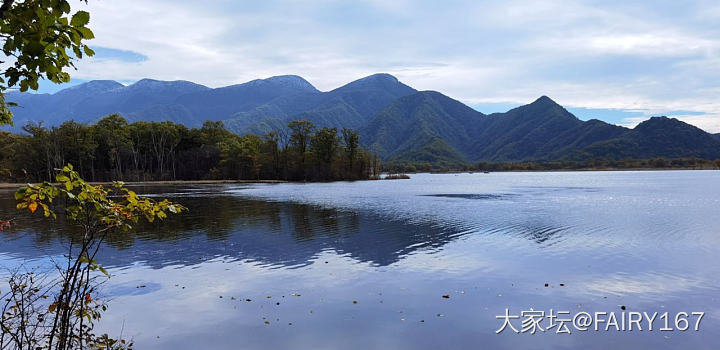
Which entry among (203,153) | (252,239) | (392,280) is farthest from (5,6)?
(203,153)

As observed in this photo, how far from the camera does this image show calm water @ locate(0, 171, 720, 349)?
11883 millimetres

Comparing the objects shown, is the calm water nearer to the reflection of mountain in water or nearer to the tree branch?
the reflection of mountain in water

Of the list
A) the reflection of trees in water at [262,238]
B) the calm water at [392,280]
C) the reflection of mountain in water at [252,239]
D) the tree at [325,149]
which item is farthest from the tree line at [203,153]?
the calm water at [392,280]

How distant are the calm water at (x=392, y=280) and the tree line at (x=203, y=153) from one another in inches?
4860

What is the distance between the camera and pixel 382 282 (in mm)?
17531

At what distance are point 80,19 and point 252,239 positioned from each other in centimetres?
2578

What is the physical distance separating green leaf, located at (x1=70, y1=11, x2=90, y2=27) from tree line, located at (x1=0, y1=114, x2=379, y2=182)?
509ft

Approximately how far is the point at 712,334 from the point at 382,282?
36.1 feet

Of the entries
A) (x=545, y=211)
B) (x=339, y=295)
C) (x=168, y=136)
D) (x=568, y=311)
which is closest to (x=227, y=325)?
(x=339, y=295)

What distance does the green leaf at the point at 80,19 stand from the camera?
4.13 meters

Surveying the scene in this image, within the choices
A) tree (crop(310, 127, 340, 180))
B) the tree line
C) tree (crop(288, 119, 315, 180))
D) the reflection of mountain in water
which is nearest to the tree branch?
the reflection of mountain in water

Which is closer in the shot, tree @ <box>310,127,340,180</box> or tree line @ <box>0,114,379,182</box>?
tree line @ <box>0,114,379,182</box>

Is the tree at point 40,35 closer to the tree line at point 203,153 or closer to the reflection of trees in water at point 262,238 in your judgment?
the reflection of trees in water at point 262,238

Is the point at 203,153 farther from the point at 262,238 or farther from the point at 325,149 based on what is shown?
the point at 262,238
